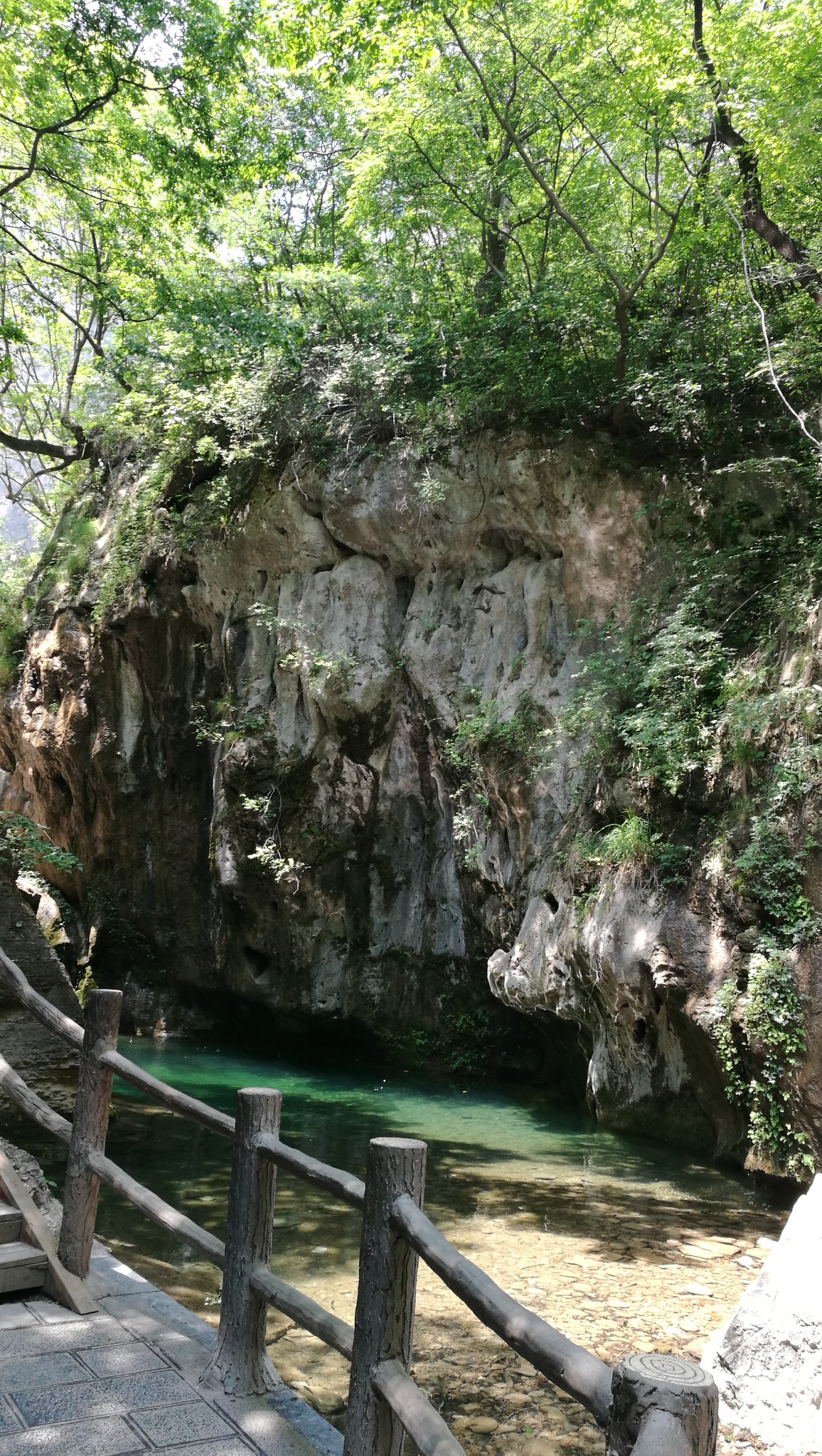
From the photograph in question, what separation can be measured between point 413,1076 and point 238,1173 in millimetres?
11304

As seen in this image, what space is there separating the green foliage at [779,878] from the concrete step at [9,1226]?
5500 millimetres

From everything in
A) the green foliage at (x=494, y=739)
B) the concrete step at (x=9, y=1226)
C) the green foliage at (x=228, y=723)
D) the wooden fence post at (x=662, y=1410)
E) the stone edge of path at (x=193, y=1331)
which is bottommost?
the stone edge of path at (x=193, y=1331)

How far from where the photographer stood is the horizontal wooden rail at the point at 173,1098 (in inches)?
125

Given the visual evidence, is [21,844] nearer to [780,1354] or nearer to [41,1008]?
[41,1008]

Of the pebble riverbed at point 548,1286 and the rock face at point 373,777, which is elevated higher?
the rock face at point 373,777

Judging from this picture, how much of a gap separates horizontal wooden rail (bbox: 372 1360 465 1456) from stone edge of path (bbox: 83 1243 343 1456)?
40 centimetres

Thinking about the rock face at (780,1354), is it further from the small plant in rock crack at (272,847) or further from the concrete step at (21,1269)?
the small plant in rock crack at (272,847)

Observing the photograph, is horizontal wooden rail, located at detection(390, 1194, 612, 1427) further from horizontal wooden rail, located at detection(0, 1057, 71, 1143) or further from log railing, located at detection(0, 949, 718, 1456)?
horizontal wooden rail, located at detection(0, 1057, 71, 1143)

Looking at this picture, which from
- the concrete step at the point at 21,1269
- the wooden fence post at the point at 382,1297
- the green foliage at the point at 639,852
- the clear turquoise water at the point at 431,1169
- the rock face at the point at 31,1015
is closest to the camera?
the wooden fence post at the point at 382,1297

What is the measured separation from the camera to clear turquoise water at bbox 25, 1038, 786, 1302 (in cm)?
623

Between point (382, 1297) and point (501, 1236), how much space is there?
173 inches

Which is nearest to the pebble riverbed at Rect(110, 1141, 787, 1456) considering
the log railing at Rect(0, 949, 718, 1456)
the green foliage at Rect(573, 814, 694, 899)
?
the log railing at Rect(0, 949, 718, 1456)

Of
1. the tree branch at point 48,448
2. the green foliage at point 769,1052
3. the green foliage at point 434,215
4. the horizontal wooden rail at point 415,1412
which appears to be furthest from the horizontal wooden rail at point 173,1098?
the tree branch at point 48,448

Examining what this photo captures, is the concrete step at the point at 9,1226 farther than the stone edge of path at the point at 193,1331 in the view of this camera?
Yes
